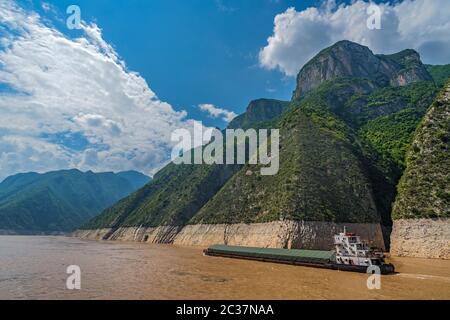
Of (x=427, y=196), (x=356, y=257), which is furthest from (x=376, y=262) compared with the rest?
(x=427, y=196)

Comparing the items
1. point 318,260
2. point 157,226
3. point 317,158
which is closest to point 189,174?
point 157,226

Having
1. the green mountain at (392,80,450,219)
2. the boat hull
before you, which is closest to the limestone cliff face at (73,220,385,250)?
the green mountain at (392,80,450,219)

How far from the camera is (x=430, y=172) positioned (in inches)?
2522

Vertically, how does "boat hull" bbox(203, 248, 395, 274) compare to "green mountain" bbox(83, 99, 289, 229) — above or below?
below

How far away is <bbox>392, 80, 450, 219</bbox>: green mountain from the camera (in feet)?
193

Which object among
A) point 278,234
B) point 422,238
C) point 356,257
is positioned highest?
point 422,238

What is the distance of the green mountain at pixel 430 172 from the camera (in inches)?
2311

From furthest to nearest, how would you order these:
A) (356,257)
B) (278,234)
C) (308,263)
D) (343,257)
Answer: (278,234) → (308,263) → (343,257) → (356,257)

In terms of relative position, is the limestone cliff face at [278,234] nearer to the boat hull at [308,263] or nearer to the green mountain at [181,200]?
the boat hull at [308,263]

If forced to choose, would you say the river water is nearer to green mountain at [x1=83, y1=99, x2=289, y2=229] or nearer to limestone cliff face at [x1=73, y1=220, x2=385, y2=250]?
limestone cliff face at [x1=73, y1=220, x2=385, y2=250]

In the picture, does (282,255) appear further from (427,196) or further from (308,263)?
(427,196)

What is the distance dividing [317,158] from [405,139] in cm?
4134
